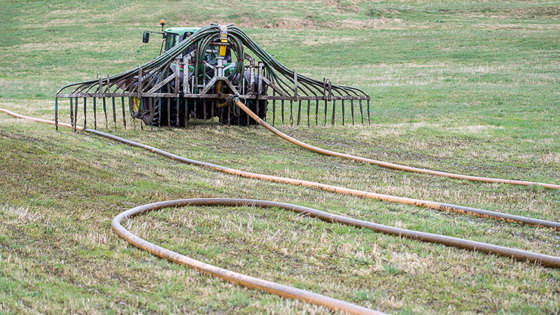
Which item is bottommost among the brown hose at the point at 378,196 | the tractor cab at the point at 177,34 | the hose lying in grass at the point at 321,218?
the brown hose at the point at 378,196

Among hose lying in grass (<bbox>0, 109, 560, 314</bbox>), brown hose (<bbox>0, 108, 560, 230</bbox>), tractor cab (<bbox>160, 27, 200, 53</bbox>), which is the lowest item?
brown hose (<bbox>0, 108, 560, 230</bbox>)

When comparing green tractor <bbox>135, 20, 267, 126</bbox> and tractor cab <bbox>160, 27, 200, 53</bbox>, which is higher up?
tractor cab <bbox>160, 27, 200, 53</bbox>

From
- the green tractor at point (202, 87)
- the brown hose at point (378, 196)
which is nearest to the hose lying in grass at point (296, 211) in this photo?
the brown hose at point (378, 196)

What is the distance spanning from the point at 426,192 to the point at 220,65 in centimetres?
699

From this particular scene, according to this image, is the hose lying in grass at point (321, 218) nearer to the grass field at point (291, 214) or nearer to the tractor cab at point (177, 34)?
the grass field at point (291, 214)

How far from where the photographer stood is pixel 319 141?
496 inches

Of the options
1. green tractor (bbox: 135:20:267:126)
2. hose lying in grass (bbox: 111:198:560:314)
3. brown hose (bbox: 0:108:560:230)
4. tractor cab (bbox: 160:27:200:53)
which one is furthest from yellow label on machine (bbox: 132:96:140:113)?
hose lying in grass (bbox: 111:198:560:314)

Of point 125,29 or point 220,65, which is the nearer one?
point 220,65

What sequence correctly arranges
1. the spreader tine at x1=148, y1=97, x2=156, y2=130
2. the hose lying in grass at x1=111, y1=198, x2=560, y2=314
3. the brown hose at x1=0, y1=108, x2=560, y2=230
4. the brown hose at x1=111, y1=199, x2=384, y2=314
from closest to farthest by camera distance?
1. the brown hose at x1=111, y1=199, x2=384, y2=314
2. the hose lying in grass at x1=111, y1=198, x2=560, y2=314
3. the brown hose at x1=0, y1=108, x2=560, y2=230
4. the spreader tine at x1=148, y1=97, x2=156, y2=130

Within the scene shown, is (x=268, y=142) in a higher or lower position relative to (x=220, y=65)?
lower

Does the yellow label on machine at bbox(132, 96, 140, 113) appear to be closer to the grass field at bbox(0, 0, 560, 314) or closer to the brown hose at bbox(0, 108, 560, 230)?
the grass field at bbox(0, 0, 560, 314)

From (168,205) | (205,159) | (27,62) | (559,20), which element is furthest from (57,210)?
(559,20)

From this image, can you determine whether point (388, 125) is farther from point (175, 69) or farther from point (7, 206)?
point (7, 206)

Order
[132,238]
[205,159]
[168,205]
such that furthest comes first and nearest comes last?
[205,159] → [168,205] → [132,238]
